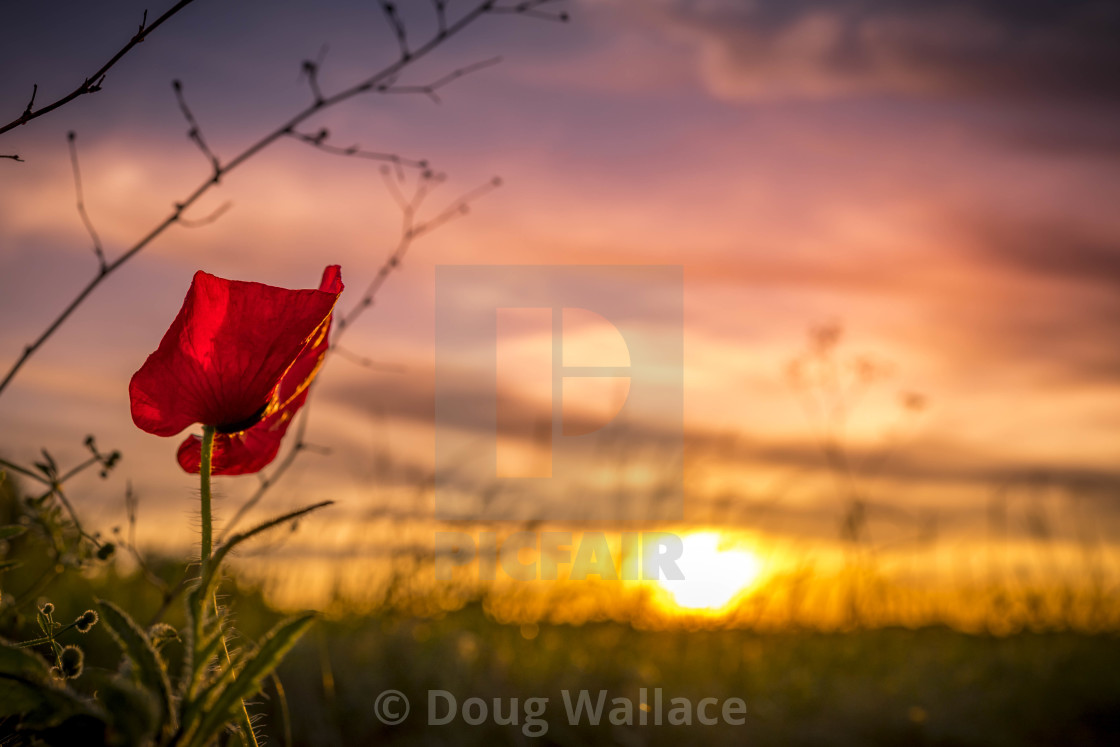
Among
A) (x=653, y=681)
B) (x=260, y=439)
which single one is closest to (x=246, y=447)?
(x=260, y=439)

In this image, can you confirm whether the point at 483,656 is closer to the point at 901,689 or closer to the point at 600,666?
the point at 600,666

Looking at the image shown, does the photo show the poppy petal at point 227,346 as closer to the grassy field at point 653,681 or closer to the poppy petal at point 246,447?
the poppy petal at point 246,447

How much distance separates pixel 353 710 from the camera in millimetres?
2064

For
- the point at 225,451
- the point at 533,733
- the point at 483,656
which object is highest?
the point at 225,451

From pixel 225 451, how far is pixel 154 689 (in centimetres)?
35

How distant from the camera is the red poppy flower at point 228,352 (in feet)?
2.26

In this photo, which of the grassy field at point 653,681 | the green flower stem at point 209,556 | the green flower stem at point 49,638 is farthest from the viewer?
the grassy field at point 653,681

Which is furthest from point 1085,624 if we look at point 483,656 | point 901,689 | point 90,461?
point 90,461

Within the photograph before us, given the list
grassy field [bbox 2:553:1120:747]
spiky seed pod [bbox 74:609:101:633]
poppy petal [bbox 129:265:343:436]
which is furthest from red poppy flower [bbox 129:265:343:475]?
grassy field [bbox 2:553:1120:747]

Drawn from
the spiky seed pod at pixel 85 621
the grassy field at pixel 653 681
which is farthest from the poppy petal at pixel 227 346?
the grassy field at pixel 653 681

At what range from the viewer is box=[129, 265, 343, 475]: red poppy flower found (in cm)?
69

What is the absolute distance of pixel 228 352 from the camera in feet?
2.28

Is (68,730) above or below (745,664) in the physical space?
above

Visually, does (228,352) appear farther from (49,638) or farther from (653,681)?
(653,681)
